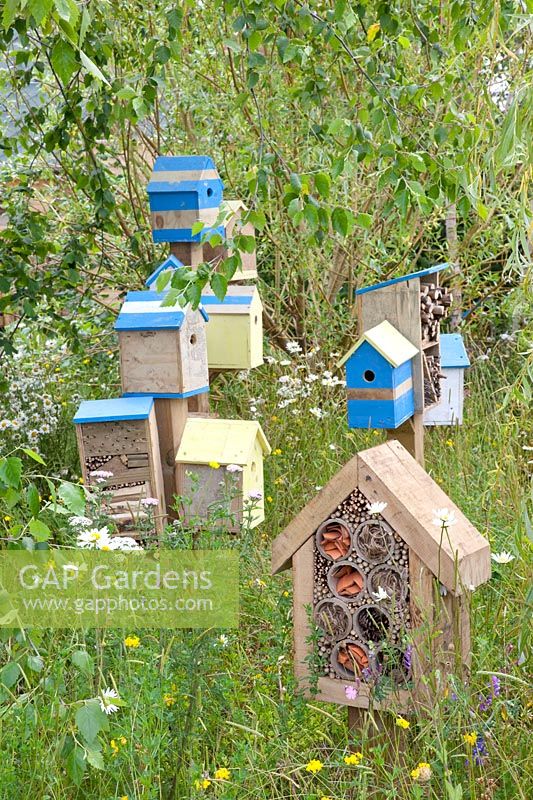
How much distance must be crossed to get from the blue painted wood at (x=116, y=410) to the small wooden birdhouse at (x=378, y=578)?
120cm

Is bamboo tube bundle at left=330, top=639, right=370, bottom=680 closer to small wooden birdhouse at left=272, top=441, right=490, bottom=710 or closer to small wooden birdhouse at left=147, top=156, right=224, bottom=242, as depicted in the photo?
small wooden birdhouse at left=272, top=441, right=490, bottom=710

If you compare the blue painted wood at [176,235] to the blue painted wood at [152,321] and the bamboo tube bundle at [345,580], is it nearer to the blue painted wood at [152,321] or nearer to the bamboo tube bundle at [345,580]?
the blue painted wood at [152,321]

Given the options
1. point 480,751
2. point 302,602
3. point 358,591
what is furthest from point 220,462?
point 480,751

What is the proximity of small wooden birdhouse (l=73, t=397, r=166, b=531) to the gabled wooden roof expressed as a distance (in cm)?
121

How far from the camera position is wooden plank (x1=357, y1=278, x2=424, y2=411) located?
3236 mm

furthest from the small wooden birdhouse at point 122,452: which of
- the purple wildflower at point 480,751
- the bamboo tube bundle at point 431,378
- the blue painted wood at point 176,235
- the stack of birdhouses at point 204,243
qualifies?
the purple wildflower at point 480,751

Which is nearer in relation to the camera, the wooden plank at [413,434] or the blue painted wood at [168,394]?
the wooden plank at [413,434]

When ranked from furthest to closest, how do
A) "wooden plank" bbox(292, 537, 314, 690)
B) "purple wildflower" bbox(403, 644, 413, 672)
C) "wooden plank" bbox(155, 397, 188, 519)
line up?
"wooden plank" bbox(155, 397, 188, 519), "wooden plank" bbox(292, 537, 314, 690), "purple wildflower" bbox(403, 644, 413, 672)

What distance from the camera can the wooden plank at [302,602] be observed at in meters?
2.40

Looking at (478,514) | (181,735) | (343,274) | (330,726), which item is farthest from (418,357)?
(343,274)

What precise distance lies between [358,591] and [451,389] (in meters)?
2.09

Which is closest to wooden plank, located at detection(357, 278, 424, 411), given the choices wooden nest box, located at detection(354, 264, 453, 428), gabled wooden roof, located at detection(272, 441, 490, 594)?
wooden nest box, located at detection(354, 264, 453, 428)

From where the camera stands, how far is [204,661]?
246 cm

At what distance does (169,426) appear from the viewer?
3666 millimetres
